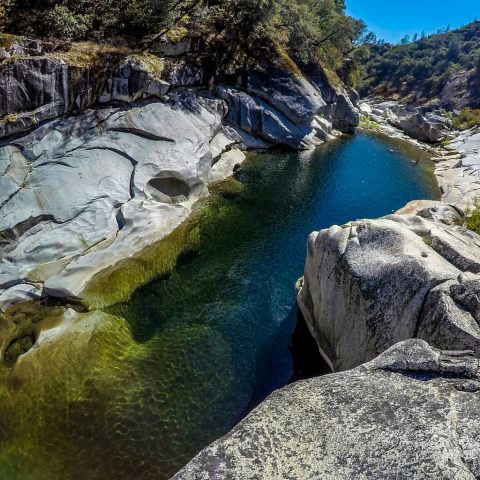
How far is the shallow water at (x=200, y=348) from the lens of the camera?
44.3 feet

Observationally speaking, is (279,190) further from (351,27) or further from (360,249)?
(351,27)

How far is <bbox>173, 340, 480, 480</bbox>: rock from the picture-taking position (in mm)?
6695

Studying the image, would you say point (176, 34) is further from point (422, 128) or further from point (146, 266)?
point (422, 128)

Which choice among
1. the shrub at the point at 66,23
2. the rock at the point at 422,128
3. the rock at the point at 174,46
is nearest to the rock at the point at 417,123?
the rock at the point at 422,128

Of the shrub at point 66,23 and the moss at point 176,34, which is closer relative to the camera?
the shrub at point 66,23

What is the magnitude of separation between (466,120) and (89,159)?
79.4 meters

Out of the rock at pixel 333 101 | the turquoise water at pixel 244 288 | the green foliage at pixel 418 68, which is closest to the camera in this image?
the turquoise water at pixel 244 288

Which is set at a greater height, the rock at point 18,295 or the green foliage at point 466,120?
the green foliage at point 466,120

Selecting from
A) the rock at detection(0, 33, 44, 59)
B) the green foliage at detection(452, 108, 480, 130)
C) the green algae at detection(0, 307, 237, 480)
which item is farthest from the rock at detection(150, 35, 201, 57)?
the green foliage at detection(452, 108, 480, 130)

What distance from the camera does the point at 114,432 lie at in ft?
45.3

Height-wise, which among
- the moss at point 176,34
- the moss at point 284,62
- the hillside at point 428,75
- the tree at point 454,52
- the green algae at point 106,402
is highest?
the tree at point 454,52

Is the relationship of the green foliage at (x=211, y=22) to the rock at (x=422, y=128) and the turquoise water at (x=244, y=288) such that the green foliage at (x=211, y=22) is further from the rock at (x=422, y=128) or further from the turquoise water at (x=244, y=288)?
the rock at (x=422, y=128)

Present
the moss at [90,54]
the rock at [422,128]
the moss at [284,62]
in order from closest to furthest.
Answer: the moss at [90,54]
the moss at [284,62]
the rock at [422,128]

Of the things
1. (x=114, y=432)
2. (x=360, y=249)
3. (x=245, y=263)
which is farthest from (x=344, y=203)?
(x=114, y=432)
